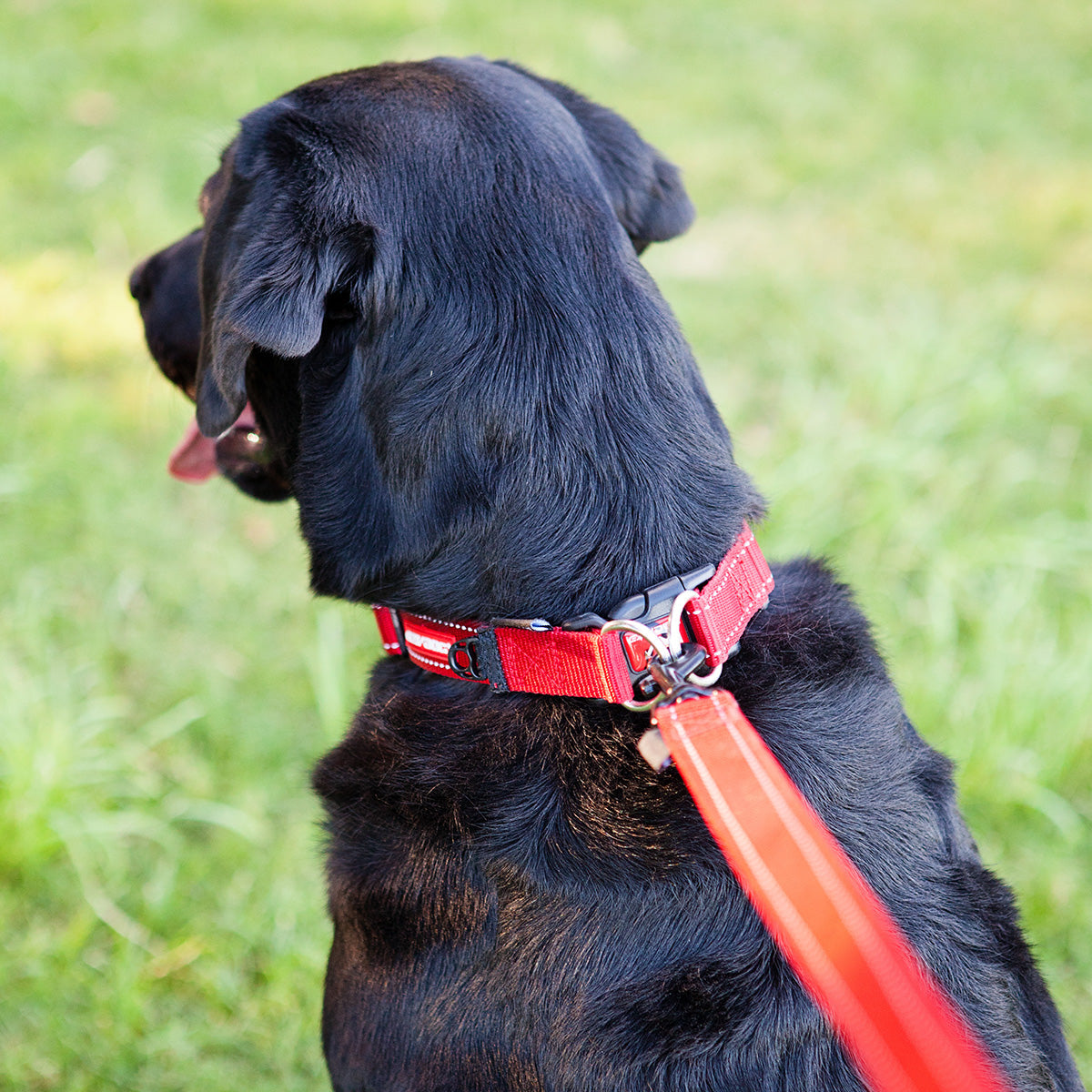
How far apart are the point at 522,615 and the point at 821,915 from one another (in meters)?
0.54

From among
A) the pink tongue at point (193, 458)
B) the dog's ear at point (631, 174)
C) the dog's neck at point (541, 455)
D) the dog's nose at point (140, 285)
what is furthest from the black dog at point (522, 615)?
the pink tongue at point (193, 458)

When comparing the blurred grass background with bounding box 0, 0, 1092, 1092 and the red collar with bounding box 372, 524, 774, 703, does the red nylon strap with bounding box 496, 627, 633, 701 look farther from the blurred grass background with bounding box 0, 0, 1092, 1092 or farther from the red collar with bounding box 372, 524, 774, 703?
the blurred grass background with bounding box 0, 0, 1092, 1092

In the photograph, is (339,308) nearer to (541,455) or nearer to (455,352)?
(455,352)

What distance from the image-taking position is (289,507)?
3.68 m

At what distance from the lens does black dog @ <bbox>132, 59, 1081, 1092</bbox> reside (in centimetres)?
134

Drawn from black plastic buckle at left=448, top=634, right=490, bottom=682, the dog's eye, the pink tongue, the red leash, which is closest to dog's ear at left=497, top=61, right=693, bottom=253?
the dog's eye

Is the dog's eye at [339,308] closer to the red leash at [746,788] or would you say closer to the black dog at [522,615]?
the black dog at [522,615]

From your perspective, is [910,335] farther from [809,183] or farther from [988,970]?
[988,970]

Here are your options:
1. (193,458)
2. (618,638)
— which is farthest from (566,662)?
(193,458)

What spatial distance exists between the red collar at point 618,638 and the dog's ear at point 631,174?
66 cm

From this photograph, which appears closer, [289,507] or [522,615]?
[522,615]

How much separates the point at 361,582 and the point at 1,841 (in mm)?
1449

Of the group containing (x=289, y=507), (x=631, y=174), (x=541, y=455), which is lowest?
(x=289, y=507)

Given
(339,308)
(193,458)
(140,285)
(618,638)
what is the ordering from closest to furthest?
(618,638), (339,308), (140,285), (193,458)
